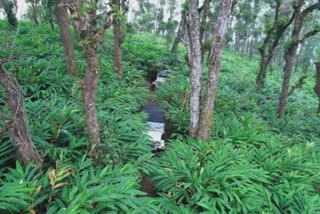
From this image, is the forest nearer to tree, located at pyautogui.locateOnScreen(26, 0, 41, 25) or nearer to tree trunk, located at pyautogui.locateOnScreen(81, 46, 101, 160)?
tree trunk, located at pyautogui.locateOnScreen(81, 46, 101, 160)

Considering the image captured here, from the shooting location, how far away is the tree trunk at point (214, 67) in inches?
239

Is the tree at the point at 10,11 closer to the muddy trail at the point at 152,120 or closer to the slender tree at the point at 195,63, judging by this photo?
the muddy trail at the point at 152,120

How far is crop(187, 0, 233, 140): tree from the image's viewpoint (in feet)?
20.0

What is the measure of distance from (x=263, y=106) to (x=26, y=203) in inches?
343

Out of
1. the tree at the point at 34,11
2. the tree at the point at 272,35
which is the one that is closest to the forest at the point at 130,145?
A: the tree at the point at 272,35

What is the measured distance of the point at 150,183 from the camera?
227 inches

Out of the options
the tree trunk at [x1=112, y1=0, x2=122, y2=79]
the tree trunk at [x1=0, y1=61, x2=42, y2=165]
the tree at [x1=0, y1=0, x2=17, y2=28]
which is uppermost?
the tree at [x1=0, y1=0, x2=17, y2=28]

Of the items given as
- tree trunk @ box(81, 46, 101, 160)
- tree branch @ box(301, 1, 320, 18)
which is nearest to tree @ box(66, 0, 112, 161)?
tree trunk @ box(81, 46, 101, 160)

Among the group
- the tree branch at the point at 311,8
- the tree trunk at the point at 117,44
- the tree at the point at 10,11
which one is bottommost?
the tree trunk at the point at 117,44

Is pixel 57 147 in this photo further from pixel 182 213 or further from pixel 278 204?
pixel 278 204

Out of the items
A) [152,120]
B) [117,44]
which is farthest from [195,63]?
[117,44]

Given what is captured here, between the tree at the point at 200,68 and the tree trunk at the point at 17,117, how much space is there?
145 inches

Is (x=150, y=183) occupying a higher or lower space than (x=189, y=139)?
→ lower

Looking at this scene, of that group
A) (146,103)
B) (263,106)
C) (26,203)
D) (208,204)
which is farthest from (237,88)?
(26,203)
